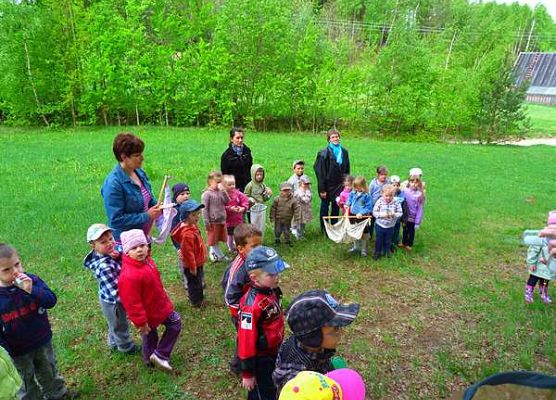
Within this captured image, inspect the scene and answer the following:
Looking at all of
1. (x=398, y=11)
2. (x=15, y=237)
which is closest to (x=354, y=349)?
(x=15, y=237)

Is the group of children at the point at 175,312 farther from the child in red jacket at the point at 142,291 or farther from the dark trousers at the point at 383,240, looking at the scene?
the dark trousers at the point at 383,240

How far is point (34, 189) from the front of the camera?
10.5m

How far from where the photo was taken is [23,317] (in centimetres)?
332

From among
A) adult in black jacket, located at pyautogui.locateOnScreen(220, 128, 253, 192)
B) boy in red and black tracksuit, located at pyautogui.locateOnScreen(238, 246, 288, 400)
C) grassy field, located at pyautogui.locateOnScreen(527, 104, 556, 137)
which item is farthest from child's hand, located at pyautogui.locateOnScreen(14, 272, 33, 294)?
grassy field, located at pyautogui.locateOnScreen(527, 104, 556, 137)

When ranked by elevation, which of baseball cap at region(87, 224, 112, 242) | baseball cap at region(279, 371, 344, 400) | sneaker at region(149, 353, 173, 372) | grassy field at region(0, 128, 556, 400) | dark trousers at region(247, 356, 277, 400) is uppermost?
baseball cap at region(279, 371, 344, 400)

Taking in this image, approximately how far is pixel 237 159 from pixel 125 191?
2963mm

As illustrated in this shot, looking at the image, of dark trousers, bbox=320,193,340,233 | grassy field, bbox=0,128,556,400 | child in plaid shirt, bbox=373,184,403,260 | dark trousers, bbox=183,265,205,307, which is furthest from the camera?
dark trousers, bbox=320,193,340,233

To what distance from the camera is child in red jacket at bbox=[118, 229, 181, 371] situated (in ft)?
12.1

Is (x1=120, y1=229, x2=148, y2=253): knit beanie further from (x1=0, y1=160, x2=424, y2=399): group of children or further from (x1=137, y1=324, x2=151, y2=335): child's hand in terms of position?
(x1=137, y1=324, x2=151, y2=335): child's hand

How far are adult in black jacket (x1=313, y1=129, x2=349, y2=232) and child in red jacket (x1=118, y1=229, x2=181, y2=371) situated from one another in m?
4.35

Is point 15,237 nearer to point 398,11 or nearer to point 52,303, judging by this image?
point 52,303

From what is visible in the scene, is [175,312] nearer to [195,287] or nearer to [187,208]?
[195,287]

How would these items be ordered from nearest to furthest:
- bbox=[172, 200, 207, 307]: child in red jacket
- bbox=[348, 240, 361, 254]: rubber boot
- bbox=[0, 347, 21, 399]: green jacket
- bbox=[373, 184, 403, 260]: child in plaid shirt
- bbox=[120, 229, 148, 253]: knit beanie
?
1. bbox=[0, 347, 21, 399]: green jacket
2. bbox=[120, 229, 148, 253]: knit beanie
3. bbox=[172, 200, 207, 307]: child in red jacket
4. bbox=[373, 184, 403, 260]: child in plaid shirt
5. bbox=[348, 240, 361, 254]: rubber boot

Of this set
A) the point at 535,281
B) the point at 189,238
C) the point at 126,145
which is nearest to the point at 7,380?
the point at 126,145
